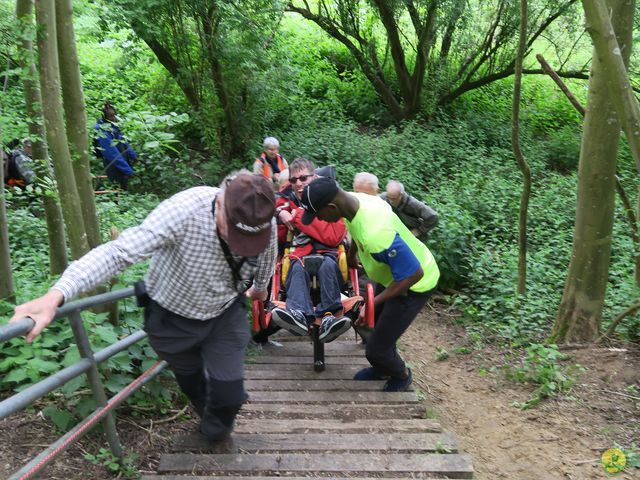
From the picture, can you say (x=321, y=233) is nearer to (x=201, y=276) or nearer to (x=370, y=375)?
(x=370, y=375)

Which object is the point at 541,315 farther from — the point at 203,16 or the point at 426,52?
the point at 426,52

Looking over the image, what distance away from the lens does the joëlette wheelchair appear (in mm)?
5160

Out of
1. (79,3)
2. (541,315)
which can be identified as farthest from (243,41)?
(541,315)

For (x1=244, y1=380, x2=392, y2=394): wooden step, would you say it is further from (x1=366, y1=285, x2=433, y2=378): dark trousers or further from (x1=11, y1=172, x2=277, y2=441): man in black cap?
(x1=11, y1=172, x2=277, y2=441): man in black cap

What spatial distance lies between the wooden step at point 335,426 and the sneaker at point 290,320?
917 mm

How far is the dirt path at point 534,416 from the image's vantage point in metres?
4.05

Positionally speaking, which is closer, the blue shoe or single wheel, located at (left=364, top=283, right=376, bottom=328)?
single wheel, located at (left=364, top=283, right=376, bottom=328)

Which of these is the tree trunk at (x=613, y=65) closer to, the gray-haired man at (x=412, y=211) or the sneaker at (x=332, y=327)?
the gray-haired man at (x=412, y=211)

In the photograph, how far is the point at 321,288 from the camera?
5.36 meters

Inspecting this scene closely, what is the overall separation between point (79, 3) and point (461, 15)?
10694mm

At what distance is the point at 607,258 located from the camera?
5891 millimetres

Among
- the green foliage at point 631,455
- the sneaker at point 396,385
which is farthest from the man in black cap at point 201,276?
the green foliage at point 631,455

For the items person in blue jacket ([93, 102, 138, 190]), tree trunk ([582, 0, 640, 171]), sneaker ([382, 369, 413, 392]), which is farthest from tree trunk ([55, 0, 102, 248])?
person in blue jacket ([93, 102, 138, 190])

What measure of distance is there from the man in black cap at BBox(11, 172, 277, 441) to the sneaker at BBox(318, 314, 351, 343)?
1.46m
